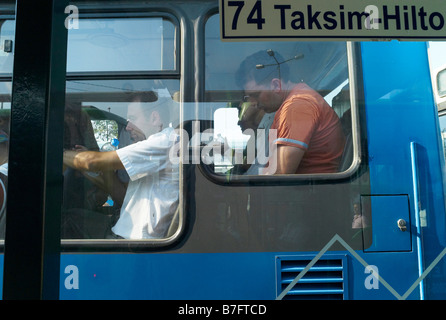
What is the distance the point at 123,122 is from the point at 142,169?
0.91 ft

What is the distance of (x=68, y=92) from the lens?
212cm

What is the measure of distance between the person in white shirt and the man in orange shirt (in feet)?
1.64

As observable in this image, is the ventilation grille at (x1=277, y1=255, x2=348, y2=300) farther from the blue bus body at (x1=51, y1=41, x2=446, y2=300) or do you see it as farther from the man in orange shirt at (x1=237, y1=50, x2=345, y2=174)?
the man in orange shirt at (x1=237, y1=50, x2=345, y2=174)

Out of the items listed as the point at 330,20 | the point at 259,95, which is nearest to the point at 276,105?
the point at 259,95

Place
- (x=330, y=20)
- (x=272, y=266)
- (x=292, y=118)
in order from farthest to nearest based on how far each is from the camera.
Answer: (x=292, y=118)
(x=272, y=266)
(x=330, y=20)

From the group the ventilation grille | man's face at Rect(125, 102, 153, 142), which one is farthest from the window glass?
the ventilation grille

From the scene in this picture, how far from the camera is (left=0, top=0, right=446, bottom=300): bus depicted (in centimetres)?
195

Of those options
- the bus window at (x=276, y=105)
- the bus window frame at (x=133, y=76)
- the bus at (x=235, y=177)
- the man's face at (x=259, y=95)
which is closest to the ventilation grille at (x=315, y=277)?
the bus at (x=235, y=177)

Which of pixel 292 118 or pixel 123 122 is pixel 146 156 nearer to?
pixel 123 122

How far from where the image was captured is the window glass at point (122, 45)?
6.89 ft

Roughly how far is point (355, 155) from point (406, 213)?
0.37 meters

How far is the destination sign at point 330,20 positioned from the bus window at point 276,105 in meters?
0.65

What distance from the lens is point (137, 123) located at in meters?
2.14

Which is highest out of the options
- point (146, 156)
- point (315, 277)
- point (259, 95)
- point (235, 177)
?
point (259, 95)
